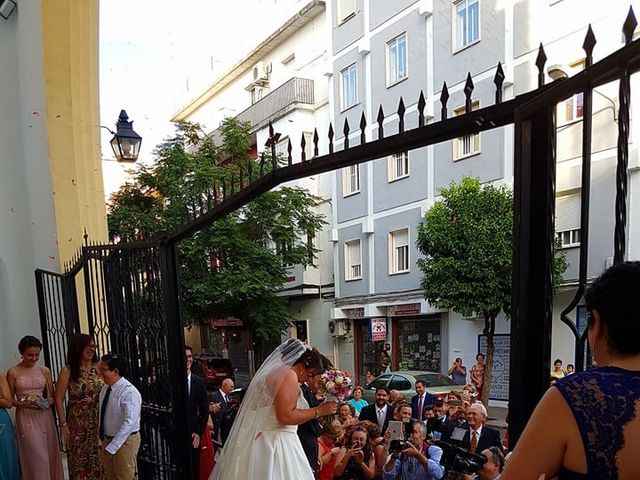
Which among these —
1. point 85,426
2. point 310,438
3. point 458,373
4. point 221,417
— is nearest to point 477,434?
point 310,438

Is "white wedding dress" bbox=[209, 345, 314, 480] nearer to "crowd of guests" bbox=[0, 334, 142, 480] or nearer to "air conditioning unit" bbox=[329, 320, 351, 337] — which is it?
"crowd of guests" bbox=[0, 334, 142, 480]

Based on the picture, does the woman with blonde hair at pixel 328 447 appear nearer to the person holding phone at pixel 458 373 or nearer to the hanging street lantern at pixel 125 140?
the hanging street lantern at pixel 125 140

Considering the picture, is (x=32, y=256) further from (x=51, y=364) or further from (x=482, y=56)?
(x=482, y=56)

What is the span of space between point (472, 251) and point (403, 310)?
5340 mm

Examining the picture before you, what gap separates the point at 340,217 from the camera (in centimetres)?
1883

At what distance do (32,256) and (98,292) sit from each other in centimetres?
165

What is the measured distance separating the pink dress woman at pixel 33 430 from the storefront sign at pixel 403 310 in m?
12.3

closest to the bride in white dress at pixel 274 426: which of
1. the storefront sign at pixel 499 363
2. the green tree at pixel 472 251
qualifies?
the green tree at pixel 472 251

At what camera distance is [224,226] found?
14531 millimetres

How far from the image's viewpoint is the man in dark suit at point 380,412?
19.2 feet

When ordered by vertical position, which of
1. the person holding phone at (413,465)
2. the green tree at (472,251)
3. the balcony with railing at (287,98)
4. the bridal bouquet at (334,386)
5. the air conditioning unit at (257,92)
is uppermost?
the air conditioning unit at (257,92)

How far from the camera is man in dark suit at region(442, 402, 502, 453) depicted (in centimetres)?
466

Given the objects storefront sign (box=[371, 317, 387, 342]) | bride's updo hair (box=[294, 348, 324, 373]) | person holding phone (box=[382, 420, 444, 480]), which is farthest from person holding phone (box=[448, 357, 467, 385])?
bride's updo hair (box=[294, 348, 324, 373])

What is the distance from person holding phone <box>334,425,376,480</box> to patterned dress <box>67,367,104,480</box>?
1.94 meters
